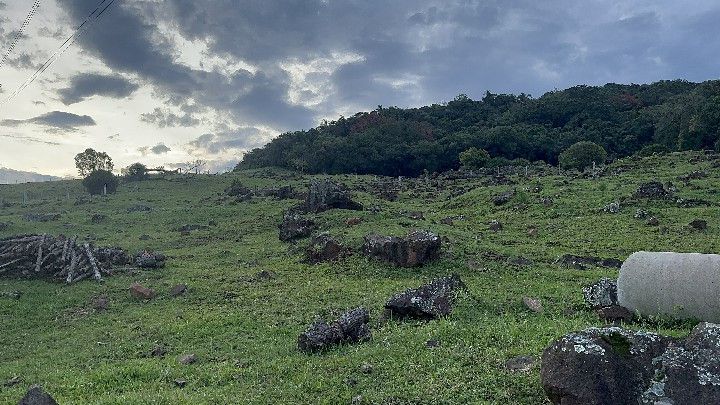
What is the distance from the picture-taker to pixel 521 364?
10.6 m

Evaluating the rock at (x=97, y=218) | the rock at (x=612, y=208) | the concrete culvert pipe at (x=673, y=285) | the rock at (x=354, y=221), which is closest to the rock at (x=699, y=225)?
the rock at (x=612, y=208)

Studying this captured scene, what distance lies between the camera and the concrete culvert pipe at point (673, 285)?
12.3m

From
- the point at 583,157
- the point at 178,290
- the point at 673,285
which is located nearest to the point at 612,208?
the point at 673,285

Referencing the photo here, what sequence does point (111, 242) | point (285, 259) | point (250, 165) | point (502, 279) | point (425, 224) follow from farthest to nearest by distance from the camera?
point (250, 165) < point (111, 242) < point (425, 224) < point (285, 259) < point (502, 279)

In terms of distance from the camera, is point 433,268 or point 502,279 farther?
point 433,268

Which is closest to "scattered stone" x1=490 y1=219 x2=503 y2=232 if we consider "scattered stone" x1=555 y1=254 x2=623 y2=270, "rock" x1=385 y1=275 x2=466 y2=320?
"scattered stone" x1=555 y1=254 x2=623 y2=270

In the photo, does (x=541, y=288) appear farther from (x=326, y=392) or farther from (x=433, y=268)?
(x=326, y=392)

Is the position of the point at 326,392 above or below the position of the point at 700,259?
below

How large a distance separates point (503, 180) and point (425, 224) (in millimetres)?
28841

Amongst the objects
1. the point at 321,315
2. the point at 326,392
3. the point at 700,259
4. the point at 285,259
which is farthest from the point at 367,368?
the point at 285,259

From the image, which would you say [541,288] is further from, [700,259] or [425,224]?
[425,224]

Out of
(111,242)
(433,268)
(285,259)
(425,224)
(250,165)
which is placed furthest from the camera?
(250,165)

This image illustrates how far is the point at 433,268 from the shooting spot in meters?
23.3

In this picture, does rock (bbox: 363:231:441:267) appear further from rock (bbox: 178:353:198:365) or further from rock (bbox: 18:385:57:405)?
rock (bbox: 18:385:57:405)
